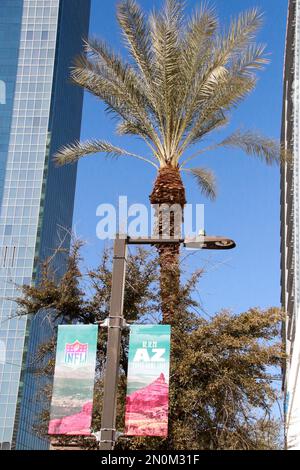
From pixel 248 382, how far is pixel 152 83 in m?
8.15

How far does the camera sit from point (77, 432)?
1041 cm

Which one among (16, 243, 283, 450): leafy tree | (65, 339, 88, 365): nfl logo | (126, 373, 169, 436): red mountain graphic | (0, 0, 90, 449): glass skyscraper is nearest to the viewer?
(126, 373, 169, 436): red mountain graphic

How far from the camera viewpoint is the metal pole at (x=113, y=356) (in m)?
9.39

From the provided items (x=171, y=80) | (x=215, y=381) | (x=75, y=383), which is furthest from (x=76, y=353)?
(x=171, y=80)

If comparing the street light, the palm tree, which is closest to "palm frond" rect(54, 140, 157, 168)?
the palm tree

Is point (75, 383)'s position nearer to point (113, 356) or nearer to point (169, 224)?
point (113, 356)

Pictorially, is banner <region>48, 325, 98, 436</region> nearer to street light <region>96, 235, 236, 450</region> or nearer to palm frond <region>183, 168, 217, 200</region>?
street light <region>96, 235, 236, 450</region>

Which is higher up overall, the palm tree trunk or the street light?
the palm tree trunk

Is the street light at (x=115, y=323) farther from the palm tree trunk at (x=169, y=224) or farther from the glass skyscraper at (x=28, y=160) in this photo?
the glass skyscraper at (x=28, y=160)

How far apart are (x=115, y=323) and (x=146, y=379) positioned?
960 millimetres

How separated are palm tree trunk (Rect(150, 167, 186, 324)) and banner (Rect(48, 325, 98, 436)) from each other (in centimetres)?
655

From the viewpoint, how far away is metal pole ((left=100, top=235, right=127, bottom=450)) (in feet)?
30.8

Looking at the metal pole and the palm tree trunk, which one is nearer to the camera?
the metal pole

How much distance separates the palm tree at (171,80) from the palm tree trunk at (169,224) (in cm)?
3
